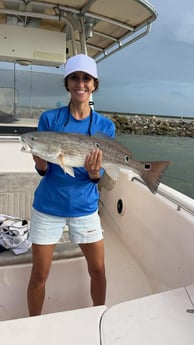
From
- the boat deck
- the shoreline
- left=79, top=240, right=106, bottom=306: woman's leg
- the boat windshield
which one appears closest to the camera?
the boat deck

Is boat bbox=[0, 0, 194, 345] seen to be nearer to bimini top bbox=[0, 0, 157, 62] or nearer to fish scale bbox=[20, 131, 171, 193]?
bimini top bbox=[0, 0, 157, 62]

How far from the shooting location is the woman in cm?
184

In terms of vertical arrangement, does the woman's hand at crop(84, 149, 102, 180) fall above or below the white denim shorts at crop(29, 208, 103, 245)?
above

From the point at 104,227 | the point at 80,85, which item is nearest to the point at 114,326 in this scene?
the point at 80,85

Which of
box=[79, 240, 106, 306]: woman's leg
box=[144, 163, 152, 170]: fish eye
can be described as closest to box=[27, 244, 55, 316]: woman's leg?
box=[79, 240, 106, 306]: woman's leg

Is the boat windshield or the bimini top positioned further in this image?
the boat windshield

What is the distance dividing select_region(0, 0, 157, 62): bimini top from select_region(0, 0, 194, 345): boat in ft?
0.04

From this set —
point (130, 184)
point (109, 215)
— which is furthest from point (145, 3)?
point (109, 215)

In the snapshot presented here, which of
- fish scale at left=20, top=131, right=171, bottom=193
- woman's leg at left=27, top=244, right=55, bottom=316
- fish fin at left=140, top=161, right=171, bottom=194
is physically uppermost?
fish scale at left=20, top=131, right=171, bottom=193

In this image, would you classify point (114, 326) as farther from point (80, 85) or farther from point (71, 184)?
point (80, 85)

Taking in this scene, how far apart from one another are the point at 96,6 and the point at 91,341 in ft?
11.1

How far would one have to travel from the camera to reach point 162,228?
2.59 m

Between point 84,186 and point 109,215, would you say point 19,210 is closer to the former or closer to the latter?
point 109,215

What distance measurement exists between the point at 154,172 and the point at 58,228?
66 cm
